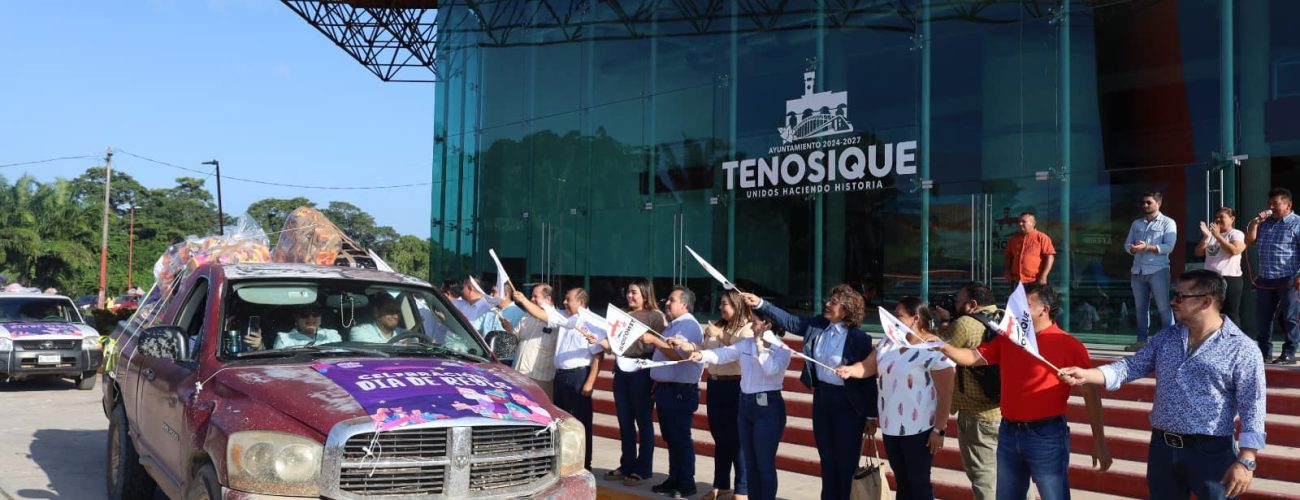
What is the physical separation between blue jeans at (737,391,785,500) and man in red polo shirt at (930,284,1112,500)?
1.86 meters

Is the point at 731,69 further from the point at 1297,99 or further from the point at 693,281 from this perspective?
the point at 1297,99

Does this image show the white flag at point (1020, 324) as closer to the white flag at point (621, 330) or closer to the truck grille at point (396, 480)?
the truck grille at point (396, 480)

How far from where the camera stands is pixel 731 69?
55.4 ft

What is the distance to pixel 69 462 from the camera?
982 centimetres

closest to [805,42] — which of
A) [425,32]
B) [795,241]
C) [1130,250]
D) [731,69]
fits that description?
[731,69]

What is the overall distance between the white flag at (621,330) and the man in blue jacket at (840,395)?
49.6 inches

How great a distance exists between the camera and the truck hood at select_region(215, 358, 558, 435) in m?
4.85

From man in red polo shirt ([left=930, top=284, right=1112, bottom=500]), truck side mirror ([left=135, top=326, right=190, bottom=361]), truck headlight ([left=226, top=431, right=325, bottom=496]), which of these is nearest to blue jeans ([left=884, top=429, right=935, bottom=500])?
man in red polo shirt ([left=930, top=284, right=1112, bottom=500])

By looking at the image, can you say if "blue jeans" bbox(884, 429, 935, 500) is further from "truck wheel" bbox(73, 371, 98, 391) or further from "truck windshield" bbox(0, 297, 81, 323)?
"truck windshield" bbox(0, 297, 81, 323)

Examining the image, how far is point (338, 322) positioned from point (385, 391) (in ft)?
4.66

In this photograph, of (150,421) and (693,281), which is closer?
(150,421)

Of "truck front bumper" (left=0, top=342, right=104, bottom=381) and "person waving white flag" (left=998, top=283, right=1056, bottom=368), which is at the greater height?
"person waving white flag" (left=998, top=283, right=1056, bottom=368)

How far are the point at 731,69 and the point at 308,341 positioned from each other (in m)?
11.9

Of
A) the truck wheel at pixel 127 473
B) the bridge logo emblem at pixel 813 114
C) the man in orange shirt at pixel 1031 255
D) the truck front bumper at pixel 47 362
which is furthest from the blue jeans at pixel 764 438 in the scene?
the truck front bumper at pixel 47 362
